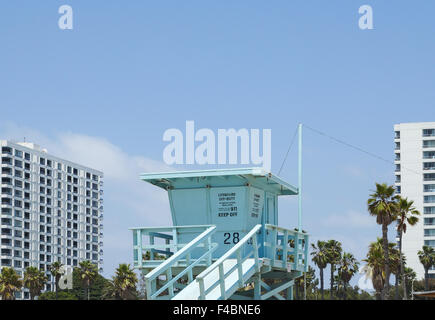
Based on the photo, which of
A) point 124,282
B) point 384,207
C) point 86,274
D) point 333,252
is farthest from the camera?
point 86,274

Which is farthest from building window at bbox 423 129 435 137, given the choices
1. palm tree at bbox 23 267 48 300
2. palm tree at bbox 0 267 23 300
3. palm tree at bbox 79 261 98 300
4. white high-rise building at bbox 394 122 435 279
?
palm tree at bbox 0 267 23 300

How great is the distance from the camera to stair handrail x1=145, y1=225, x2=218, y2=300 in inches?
750

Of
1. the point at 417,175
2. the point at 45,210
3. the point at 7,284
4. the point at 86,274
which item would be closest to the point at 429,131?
the point at 417,175

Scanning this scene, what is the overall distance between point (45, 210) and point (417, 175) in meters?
75.9

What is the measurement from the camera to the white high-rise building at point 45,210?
506 ft

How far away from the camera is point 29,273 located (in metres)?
117

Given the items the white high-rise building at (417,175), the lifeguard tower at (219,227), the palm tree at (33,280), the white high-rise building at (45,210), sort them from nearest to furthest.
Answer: the lifeguard tower at (219,227)
the palm tree at (33,280)
the white high-rise building at (417,175)
the white high-rise building at (45,210)

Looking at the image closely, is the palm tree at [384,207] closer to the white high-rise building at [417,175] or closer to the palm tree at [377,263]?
the palm tree at [377,263]

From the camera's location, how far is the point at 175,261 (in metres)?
19.9

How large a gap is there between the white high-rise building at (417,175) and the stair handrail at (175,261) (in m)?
131

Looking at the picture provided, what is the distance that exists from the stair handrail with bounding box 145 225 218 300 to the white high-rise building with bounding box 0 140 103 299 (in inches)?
5400

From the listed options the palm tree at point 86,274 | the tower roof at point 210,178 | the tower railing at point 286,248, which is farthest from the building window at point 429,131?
the tower roof at point 210,178

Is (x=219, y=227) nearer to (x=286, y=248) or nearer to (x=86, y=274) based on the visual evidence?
(x=286, y=248)
